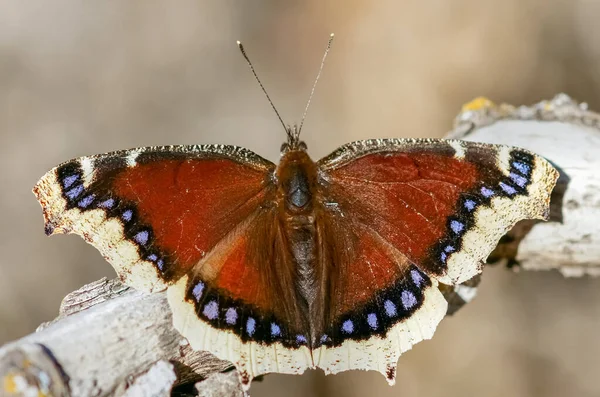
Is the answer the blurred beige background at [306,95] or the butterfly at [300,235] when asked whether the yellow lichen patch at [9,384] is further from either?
the blurred beige background at [306,95]

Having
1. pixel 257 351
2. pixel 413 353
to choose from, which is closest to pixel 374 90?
pixel 413 353

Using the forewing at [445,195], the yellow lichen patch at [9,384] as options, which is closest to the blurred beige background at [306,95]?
the forewing at [445,195]

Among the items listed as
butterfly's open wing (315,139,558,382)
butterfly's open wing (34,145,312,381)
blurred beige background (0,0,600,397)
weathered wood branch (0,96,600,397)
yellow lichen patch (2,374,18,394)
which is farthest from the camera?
blurred beige background (0,0,600,397)

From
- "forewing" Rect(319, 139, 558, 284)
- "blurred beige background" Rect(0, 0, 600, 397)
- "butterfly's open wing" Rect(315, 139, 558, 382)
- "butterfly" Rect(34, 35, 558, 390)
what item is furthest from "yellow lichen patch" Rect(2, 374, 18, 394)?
"blurred beige background" Rect(0, 0, 600, 397)

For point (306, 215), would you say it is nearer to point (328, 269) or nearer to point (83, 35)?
point (328, 269)

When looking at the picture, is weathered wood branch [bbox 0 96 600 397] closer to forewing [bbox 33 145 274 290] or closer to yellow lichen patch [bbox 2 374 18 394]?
yellow lichen patch [bbox 2 374 18 394]

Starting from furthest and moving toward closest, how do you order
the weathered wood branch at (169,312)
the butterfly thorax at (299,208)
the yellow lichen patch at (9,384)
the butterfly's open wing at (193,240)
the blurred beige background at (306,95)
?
the blurred beige background at (306,95) → the butterfly thorax at (299,208) → the butterfly's open wing at (193,240) → the weathered wood branch at (169,312) → the yellow lichen patch at (9,384)
